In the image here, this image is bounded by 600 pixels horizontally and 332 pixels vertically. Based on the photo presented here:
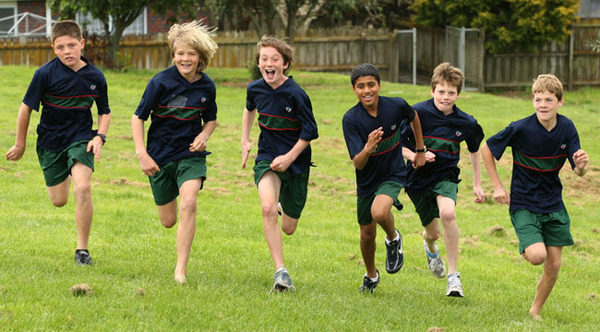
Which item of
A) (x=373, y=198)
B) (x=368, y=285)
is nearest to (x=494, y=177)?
(x=373, y=198)

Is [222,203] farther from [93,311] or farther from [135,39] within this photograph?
[135,39]

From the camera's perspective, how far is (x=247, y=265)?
9.09 metres

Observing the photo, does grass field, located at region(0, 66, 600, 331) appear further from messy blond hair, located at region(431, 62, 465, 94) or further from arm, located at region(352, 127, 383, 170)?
messy blond hair, located at region(431, 62, 465, 94)

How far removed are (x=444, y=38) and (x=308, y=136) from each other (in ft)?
83.3

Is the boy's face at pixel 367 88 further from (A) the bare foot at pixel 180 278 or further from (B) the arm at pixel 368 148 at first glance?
(A) the bare foot at pixel 180 278

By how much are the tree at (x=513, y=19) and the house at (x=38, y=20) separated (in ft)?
39.3

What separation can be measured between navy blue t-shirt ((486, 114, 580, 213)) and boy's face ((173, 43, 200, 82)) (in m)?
2.86

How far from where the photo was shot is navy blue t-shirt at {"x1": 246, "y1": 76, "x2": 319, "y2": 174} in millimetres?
7902

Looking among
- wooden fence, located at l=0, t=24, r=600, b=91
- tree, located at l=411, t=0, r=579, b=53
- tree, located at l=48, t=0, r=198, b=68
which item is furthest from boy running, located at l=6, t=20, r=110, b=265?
tree, located at l=411, t=0, r=579, b=53

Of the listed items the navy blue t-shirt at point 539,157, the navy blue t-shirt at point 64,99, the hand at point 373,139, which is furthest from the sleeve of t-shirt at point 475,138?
the navy blue t-shirt at point 64,99

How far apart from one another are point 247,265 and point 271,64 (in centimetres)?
234

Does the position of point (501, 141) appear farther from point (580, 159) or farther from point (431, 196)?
point (431, 196)

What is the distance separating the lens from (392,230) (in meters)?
8.21

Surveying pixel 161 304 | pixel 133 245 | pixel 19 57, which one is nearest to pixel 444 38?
pixel 19 57
